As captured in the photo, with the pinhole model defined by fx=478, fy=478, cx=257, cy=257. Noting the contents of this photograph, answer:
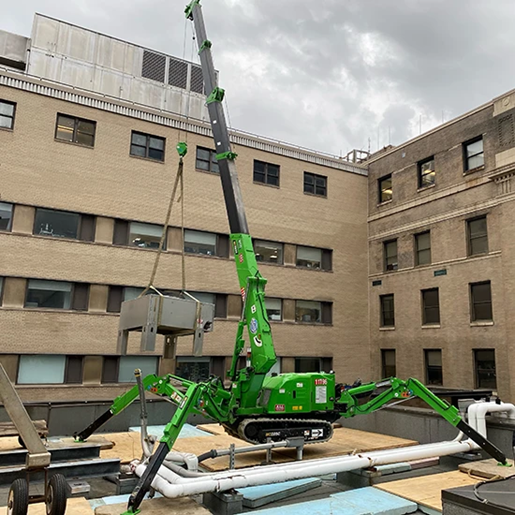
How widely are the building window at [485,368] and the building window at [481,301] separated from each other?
1.61 meters

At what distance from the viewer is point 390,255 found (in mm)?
29547

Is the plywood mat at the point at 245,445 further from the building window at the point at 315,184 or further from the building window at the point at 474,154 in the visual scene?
the building window at the point at 315,184

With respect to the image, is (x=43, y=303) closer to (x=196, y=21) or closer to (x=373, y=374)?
(x=196, y=21)

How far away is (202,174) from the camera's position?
84.2ft

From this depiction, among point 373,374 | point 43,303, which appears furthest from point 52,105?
point 373,374

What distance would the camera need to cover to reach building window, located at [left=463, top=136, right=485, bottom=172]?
24.7 meters

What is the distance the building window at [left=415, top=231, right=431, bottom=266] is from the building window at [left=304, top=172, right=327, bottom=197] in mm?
6320

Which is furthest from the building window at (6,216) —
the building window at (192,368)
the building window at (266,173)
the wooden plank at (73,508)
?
the wooden plank at (73,508)

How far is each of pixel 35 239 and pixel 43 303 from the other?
9.21 ft

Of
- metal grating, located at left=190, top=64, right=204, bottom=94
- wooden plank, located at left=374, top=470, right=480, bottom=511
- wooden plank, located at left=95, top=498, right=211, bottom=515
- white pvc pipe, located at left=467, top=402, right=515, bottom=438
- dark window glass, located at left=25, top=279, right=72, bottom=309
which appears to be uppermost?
metal grating, located at left=190, top=64, right=204, bottom=94

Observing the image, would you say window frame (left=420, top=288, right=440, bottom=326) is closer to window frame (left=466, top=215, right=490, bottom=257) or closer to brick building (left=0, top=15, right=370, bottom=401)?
window frame (left=466, top=215, right=490, bottom=257)

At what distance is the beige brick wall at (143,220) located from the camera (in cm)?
2073

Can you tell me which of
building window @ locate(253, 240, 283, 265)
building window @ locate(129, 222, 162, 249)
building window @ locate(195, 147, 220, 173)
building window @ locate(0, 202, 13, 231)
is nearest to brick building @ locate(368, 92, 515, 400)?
building window @ locate(253, 240, 283, 265)

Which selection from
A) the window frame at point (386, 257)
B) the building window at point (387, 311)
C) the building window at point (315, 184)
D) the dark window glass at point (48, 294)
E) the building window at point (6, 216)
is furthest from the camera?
the building window at point (315, 184)
